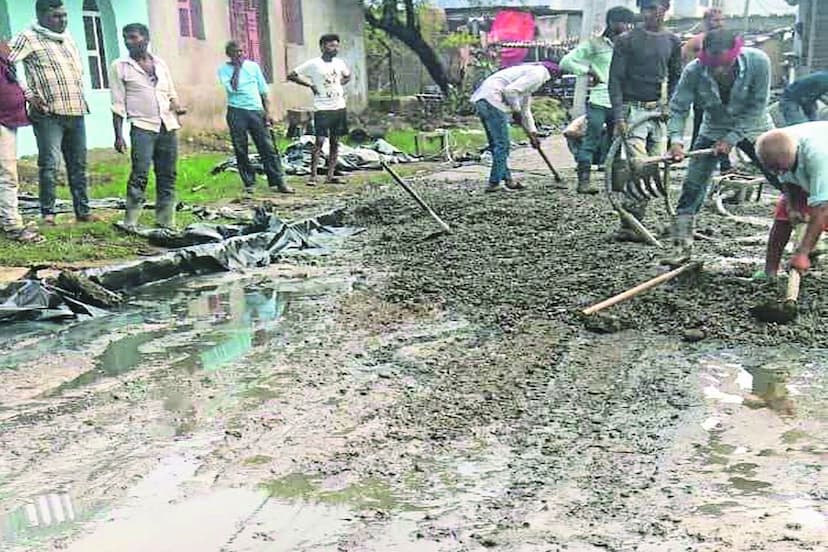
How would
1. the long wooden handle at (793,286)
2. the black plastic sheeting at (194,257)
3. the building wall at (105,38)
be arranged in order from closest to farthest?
the long wooden handle at (793,286), the black plastic sheeting at (194,257), the building wall at (105,38)

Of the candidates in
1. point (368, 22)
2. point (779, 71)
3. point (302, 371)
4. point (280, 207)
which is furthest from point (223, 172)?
point (779, 71)

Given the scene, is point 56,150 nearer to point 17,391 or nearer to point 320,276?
point 320,276

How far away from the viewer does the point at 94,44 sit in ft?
42.5

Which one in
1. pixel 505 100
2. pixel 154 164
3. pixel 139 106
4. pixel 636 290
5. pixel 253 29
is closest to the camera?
pixel 636 290

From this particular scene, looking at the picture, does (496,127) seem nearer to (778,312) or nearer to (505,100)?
(505,100)

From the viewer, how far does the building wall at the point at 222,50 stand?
14.9 meters

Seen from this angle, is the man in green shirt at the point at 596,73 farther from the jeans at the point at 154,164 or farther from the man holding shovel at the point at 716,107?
the jeans at the point at 154,164

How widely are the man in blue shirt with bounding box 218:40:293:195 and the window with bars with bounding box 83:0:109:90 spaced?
3.70m

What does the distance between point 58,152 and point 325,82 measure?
12.7 feet

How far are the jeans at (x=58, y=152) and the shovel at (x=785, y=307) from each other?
17.1 feet

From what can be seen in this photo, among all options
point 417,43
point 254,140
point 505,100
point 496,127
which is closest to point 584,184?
point 496,127

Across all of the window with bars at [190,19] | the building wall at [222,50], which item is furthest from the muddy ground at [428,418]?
the window with bars at [190,19]

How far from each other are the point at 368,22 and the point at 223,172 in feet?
43.7

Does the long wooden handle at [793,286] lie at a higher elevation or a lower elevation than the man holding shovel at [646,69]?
lower
